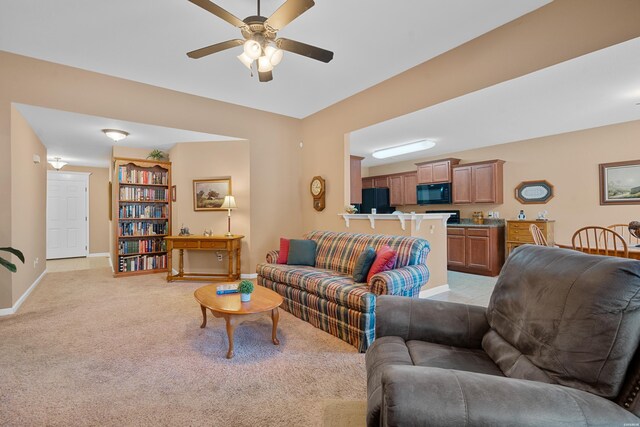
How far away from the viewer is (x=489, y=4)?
2.54m

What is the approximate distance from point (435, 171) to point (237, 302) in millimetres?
5308

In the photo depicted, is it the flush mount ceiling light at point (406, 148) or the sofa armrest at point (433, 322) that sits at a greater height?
the flush mount ceiling light at point (406, 148)

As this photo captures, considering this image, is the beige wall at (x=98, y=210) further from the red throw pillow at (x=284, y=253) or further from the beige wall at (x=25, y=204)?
the red throw pillow at (x=284, y=253)

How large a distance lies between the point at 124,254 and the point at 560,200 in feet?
25.4

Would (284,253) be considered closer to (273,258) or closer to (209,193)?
(273,258)

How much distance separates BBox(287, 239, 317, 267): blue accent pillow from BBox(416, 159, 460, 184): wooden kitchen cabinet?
3744 millimetres

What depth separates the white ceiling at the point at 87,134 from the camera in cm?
387

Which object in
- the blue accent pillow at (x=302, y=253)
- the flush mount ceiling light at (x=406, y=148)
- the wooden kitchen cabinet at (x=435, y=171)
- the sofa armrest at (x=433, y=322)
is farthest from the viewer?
the wooden kitchen cabinet at (x=435, y=171)

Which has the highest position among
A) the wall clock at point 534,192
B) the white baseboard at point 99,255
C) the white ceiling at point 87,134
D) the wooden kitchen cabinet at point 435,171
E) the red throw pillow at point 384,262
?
the white ceiling at point 87,134

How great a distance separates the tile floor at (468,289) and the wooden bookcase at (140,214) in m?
5.13

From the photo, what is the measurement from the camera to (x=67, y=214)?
24.3 ft

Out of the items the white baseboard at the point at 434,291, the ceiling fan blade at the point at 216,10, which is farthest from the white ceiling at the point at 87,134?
the white baseboard at the point at 434,291

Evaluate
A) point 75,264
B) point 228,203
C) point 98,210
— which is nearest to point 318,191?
point 228,203

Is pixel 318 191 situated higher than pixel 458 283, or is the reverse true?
pixel 318 191
